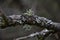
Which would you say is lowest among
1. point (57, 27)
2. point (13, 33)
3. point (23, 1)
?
point (57, 27)

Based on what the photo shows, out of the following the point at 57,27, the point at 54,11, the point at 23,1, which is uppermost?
the point at 23,1

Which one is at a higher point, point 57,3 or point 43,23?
point 57,3

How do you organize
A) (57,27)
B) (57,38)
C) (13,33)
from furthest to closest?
(13,33) → (57,38) → (57,27)

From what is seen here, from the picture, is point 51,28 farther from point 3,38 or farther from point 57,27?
point 3,38

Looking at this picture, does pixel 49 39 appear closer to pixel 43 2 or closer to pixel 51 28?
pixel 51 28

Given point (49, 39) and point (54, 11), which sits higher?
point (54, 11)

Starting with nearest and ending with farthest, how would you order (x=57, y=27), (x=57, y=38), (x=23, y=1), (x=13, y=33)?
(x=57, y=27), (x=57, y=38), (x=13, y=33), (x=23, y=1)

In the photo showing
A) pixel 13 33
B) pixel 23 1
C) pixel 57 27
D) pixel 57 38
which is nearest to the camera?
pixel 57 27

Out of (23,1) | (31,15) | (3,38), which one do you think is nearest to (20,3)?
(23,1)

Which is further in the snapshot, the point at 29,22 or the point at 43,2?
the point at 43,2

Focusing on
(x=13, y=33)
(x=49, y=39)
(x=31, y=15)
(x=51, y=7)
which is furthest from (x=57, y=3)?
(x=31, y=15)

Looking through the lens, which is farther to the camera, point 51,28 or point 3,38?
point 3,38
